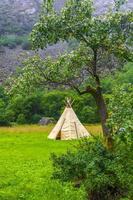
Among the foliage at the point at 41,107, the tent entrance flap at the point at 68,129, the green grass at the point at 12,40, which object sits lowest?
the tent entrance flap at the point at 68,129

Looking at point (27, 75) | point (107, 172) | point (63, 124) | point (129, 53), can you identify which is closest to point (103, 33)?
point (129, 53)

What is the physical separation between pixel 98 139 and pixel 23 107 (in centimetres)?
7438

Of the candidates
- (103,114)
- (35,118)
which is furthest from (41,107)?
(103,114)

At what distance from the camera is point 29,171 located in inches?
971

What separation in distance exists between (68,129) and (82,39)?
2517cm

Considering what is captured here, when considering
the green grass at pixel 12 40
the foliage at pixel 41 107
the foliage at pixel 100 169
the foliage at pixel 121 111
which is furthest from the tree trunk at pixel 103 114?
the green grass at pixel 12 40

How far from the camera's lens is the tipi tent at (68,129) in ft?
139

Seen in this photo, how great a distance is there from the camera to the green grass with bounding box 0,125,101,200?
1888cm

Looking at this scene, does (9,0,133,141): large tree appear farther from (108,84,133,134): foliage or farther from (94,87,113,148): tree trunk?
(108,84,133,134): foliage

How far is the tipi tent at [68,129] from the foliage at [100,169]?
23.8m

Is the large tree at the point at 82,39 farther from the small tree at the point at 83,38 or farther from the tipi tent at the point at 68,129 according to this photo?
the tipi tent at the point at 68,129

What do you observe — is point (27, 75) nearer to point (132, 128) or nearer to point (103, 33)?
point (103, 33)

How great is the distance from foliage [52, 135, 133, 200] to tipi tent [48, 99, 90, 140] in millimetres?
23784

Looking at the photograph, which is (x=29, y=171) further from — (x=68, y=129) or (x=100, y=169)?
(x=68, y=129)
